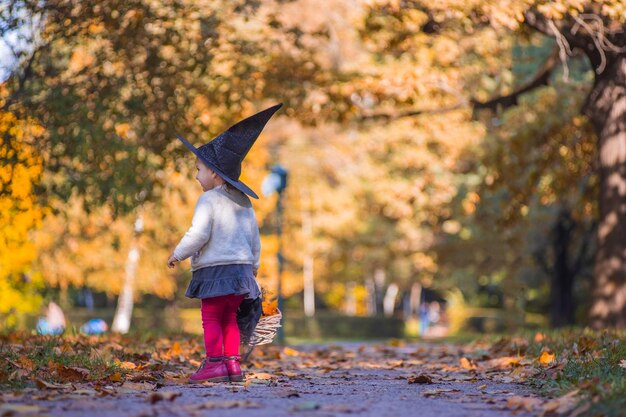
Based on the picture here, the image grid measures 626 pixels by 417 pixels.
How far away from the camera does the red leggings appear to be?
7.03m

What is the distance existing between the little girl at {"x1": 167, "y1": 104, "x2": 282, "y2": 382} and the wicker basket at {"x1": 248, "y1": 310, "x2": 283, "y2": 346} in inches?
13.8

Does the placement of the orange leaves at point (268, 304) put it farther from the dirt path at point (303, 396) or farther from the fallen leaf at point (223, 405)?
the fallen leaf at point (223, 405)

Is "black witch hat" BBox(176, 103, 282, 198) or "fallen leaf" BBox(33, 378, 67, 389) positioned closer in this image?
"fallen leaf" BBox(33, 378, 67, 389)

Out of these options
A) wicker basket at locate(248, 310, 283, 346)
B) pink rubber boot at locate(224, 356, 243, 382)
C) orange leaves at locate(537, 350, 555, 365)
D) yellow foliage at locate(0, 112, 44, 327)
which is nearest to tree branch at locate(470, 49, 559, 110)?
yellow foliage at locate(0, 112, 44, 327)

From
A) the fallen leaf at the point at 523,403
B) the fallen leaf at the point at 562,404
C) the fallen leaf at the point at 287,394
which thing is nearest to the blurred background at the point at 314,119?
the fallen leaf at the point at 287,394

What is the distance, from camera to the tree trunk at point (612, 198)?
46.0 ft

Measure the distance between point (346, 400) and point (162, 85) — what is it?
8.81 metres

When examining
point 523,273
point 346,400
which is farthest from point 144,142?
point 523,273

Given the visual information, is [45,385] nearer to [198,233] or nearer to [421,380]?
[198,233]

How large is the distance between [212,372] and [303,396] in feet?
3.83

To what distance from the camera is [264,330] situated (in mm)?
7668

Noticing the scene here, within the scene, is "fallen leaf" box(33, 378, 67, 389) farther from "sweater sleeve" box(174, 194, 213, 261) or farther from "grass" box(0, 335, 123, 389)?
"sweater sleeve" box(174, 194, 213, 261)

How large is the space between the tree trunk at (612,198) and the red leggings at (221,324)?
834 centimetres

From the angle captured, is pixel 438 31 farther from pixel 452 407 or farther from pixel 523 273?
pixel 523 273
